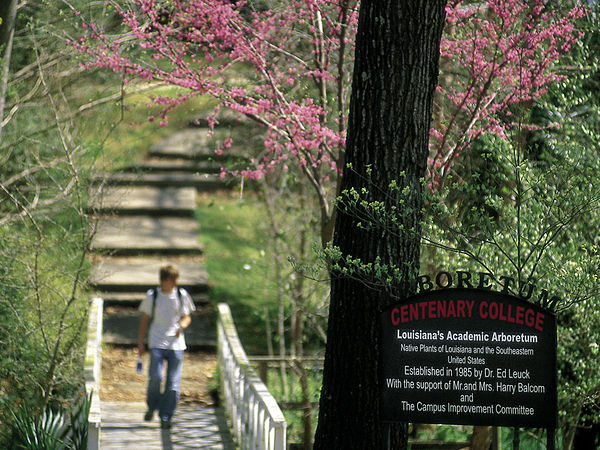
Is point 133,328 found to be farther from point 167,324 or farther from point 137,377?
point 167,324

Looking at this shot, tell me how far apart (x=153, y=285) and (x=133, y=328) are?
1.21m

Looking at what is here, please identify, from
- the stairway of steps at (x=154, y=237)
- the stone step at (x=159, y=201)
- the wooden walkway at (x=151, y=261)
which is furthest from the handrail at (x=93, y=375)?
the stone step at (x=159, y=201)

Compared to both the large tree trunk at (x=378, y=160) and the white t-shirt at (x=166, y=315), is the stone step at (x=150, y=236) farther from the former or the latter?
the large tree trunk at (x=378, y=160)

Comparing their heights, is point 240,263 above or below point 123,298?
above

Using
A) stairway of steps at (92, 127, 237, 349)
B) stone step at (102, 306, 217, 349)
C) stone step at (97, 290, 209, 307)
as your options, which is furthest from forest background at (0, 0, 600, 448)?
stone step at (97, 290, 209, 307)

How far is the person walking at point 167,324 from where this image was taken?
8109 mm

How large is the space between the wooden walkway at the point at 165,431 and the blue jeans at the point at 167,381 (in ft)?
0.75

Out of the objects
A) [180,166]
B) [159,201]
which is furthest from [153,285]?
[180,166]

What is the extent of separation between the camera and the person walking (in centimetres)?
811

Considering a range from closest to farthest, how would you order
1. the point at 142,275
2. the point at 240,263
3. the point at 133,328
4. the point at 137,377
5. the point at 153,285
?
the point at 137,377, the point at 133,328, the point at 153,285, the point at 142,275, the point at 240,263

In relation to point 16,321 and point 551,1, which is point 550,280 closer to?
point 551,1

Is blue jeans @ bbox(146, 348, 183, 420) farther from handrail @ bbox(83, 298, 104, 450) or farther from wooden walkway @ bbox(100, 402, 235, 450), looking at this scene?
handrail @ bbox(83, 298, 104, 450)

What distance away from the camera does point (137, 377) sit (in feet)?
40.1

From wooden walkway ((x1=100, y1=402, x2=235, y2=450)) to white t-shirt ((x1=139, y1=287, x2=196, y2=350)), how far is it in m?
0.83
